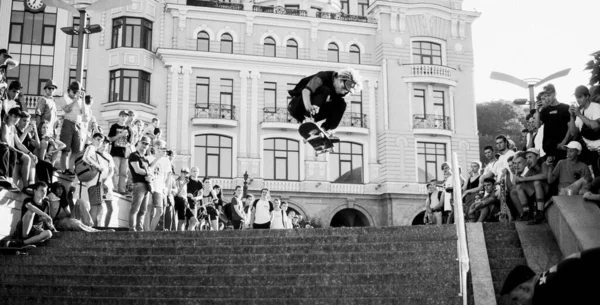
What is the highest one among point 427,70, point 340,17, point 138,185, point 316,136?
point 340,17

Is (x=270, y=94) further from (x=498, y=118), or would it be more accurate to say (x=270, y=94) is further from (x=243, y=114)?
(x=498, y=118)

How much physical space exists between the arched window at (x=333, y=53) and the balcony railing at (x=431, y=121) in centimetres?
636

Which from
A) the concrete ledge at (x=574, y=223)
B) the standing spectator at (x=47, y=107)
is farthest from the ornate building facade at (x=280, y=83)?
the concrete ledge at (x=574, y=223)

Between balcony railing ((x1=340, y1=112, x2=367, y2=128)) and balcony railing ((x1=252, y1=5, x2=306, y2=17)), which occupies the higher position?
balcony railing ((x1=252, y1=5, x2=306, y2=17))

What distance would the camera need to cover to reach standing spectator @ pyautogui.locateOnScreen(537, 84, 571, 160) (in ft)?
37.7

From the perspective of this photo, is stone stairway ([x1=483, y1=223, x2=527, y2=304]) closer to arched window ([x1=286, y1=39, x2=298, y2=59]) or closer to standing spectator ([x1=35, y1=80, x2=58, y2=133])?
standing spectator ([x1=35, y1=80, x2=58, y2=133])

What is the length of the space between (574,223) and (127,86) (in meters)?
35.2

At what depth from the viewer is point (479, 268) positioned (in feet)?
30.2

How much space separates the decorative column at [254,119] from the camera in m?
42.1

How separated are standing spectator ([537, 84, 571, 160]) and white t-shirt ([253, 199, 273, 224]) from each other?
822cm

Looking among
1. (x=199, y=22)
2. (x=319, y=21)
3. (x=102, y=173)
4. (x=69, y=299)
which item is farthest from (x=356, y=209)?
(x=69, y=299)

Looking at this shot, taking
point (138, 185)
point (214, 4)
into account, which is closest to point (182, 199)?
point (138, 185)

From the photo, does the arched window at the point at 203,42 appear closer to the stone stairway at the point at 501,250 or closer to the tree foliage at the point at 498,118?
the tree foliage at the point at 498,118

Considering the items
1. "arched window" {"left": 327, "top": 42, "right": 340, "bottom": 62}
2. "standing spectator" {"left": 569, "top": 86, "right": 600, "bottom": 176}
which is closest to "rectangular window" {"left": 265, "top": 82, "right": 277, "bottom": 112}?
"arched window" {"left": 327, "top": 42, "right": 340, "bottom": 62}
